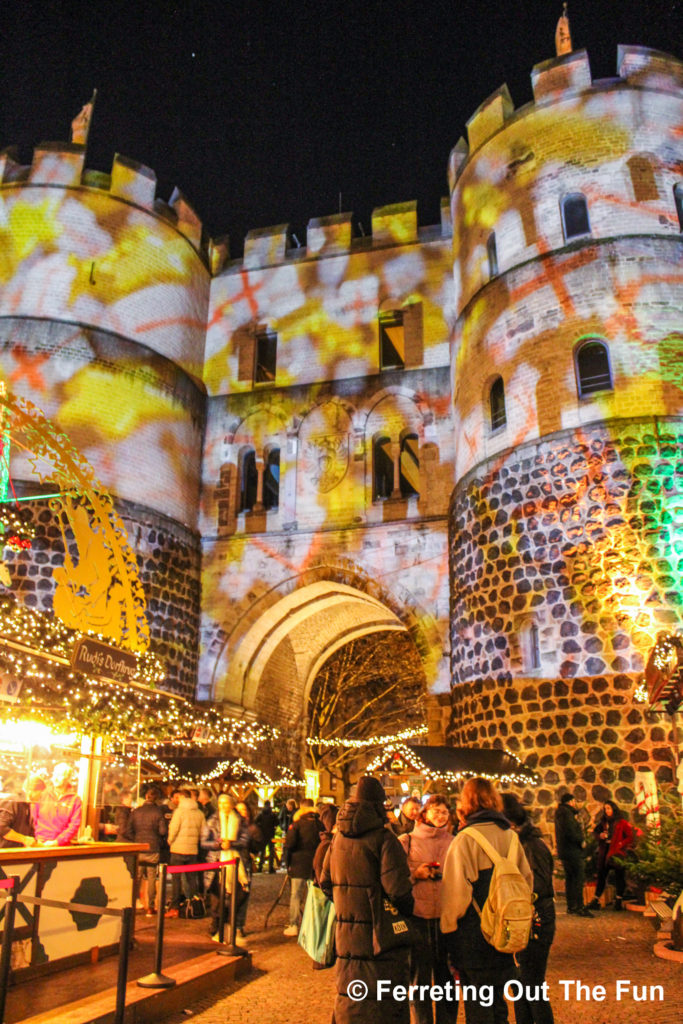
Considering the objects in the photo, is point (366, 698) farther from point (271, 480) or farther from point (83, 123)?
point (83, 123)

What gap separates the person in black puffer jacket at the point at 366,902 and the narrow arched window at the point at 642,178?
14234mm

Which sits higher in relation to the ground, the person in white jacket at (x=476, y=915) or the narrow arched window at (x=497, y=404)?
the narrow arched window at (x=497, y=404)

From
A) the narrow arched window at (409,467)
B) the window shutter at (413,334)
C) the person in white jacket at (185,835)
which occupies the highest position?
the window shutter at (413,334)

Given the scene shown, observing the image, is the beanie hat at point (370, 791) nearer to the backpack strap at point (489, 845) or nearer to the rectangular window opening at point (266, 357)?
the backpack strap at point (489, 845)

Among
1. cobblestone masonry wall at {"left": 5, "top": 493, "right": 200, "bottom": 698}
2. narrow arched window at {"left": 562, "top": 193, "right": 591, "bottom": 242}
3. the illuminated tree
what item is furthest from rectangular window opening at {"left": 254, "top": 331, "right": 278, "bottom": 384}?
the illuminated tree

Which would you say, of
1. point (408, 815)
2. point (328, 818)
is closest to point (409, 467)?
point (408, 815)

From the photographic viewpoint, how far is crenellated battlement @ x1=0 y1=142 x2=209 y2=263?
19.1 meters

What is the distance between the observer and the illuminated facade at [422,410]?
1362cm

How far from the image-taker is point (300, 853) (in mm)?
9078

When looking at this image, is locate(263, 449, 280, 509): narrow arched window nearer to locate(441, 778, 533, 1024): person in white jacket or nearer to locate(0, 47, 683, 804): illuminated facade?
locate(0, 47, 683, 804): illuminated facade

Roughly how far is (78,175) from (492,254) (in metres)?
9.60

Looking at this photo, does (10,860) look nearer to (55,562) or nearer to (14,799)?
(14,799)

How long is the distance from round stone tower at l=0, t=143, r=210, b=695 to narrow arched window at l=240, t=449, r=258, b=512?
1092mm

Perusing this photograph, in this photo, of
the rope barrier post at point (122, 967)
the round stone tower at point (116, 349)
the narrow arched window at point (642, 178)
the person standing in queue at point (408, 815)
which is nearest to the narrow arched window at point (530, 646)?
the person standing in queue at point (408, 815)
